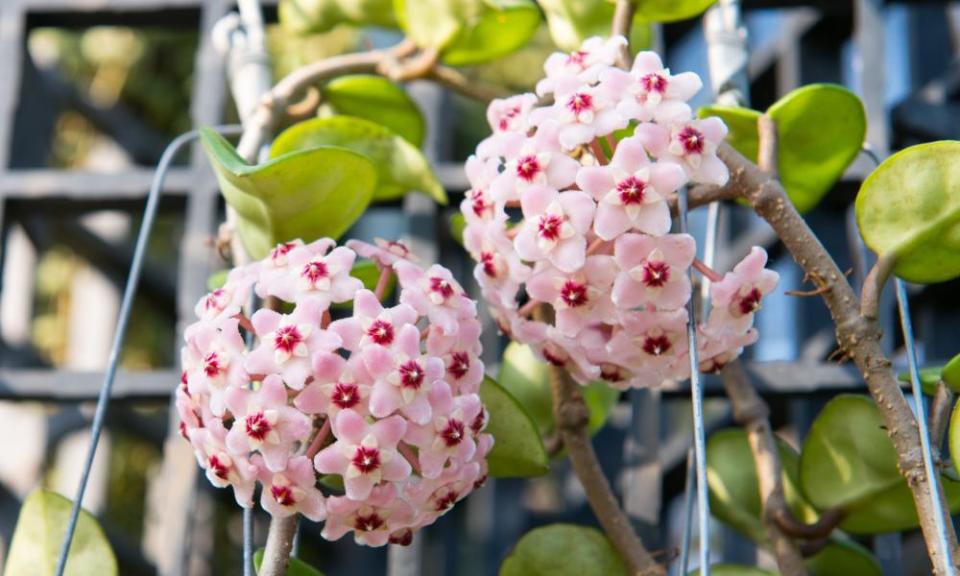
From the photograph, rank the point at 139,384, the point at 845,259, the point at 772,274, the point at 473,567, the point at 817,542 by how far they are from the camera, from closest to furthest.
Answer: the point at 772,274
the point at 817,542
the point at 139,384
the point at 845,259
the point at 473,567

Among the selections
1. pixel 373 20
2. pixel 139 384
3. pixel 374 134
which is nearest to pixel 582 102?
pixel 374 134

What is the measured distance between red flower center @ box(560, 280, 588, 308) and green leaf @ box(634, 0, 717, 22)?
260 mm

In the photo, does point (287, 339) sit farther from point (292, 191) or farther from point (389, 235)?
point (389, 235)

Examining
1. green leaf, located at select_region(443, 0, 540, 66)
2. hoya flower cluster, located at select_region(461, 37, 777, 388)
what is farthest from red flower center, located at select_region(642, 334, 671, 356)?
green leaf, located at select_region(443, 0, 540, 66)

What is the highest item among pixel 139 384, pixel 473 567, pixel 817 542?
pixel 139 384

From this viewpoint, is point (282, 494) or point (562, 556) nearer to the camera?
point (282, 494)

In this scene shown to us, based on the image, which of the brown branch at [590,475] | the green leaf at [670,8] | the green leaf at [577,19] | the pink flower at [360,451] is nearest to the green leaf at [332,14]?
the green leaf at [577,19]

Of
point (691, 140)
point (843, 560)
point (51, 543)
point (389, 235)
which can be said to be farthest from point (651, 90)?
point (389, 235)

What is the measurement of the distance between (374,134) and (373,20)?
0.16m

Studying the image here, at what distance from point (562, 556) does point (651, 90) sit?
34 cm

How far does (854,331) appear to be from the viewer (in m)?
0.76

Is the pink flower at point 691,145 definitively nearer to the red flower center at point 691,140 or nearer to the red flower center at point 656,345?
the red flower center at point 691,140

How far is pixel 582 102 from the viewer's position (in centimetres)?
79

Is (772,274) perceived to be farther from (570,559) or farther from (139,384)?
(139,384)
